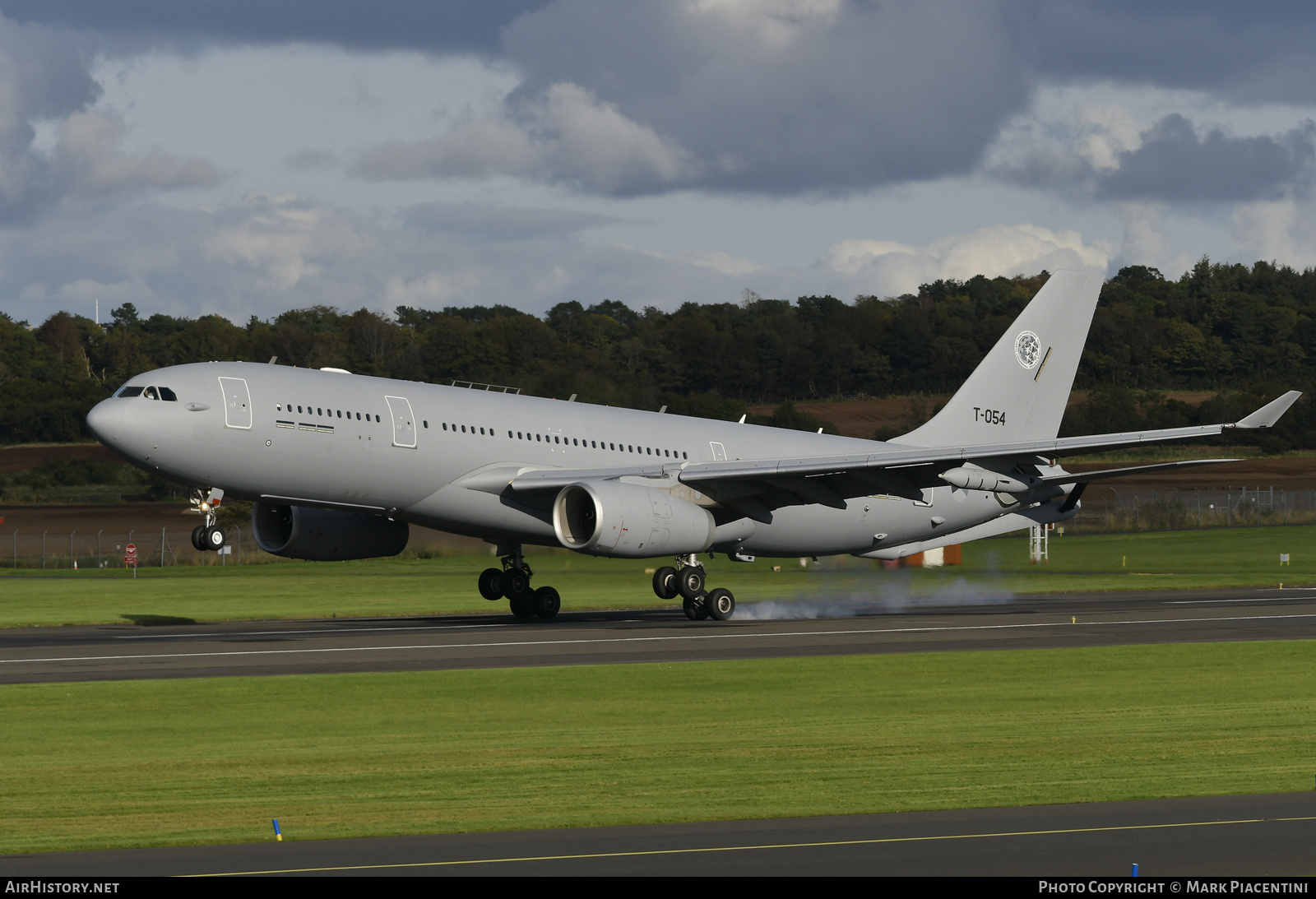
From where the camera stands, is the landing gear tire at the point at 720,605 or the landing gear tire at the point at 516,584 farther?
the landing gear tire at the point at 516,584

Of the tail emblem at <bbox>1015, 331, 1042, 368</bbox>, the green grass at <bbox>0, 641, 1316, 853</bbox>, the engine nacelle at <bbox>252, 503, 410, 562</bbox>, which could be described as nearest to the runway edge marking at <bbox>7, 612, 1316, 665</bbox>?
the green grass at <bbox>0, 641, 1316, 853</bbox>

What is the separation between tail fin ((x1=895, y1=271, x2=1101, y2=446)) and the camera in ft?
146

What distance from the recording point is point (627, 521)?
110 feet

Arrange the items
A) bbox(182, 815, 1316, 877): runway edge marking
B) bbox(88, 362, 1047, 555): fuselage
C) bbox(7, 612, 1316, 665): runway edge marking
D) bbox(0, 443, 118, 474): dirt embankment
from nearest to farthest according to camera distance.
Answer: bbox(182, 815, 1316, 877): runway edge marking → bbox(7, 612, 1316, 665): runway edge marking → bbox(88, 362, 1047, 555): fuselage → bbox(0, 443, 118, 474): dirt embankment

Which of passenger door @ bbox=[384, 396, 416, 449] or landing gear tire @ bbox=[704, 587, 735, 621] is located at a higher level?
passenger door @ bbox=[384, 396, 416, 449]

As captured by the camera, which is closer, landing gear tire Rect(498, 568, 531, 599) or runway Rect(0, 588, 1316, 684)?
runway Rect(0, 588, 1316, 684)

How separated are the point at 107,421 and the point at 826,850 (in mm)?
23802

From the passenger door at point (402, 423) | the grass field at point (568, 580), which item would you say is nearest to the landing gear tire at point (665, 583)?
the grass field at point (568, 580)

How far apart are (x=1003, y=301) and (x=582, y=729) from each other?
14002 cm

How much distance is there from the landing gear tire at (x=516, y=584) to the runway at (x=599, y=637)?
0.73 metres

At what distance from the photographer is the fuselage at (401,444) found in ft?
104

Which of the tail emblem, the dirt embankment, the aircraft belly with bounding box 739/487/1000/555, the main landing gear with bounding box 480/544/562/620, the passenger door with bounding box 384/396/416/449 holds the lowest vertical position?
the main landing gear with bounding box 480/544/562/620

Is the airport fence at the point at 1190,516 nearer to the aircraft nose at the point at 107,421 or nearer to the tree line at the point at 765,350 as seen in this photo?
the tree line at the point at 765,350

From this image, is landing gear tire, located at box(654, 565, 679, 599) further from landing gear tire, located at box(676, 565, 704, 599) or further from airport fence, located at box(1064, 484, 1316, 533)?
airport fence, located at box(1064, 484, 1316, 533)
